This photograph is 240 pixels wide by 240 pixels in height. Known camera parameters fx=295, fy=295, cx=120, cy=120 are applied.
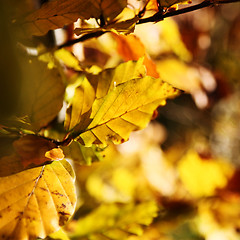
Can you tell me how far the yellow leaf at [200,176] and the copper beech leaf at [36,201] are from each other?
0.86m

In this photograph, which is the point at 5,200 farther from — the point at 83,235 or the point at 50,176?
the point at 83,235

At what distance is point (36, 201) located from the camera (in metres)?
0.36

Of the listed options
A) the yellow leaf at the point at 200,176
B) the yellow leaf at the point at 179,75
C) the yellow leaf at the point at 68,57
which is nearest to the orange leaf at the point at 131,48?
the yellow leaf at the point at 68,57

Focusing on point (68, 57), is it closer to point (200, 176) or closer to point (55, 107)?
point (55, 107)

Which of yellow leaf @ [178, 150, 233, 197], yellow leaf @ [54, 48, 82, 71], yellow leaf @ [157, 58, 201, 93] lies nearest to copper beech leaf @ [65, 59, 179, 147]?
yellow leaf @ [54, 48, 82, 71]

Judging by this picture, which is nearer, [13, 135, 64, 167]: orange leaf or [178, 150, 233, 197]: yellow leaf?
[13, 135, 64, 167]: orange leaf

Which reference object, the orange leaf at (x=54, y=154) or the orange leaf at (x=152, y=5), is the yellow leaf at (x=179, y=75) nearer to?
the orange leaf at (x=152, y=5)

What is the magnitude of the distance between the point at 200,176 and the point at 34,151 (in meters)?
0.96

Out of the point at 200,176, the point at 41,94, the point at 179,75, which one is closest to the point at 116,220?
the point at 41,94

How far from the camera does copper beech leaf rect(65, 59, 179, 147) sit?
1.21ft

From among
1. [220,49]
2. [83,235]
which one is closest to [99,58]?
[83,235]

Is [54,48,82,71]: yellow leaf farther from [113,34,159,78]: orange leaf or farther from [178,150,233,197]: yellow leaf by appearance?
[178,150,233,197]: yellow leaf

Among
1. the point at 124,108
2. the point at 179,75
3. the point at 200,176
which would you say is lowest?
the point at 200,176

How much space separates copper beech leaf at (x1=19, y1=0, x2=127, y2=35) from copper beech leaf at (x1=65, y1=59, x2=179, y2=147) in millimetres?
75
